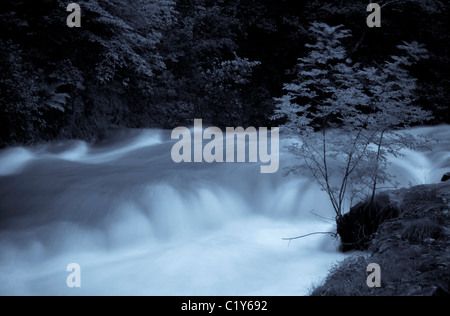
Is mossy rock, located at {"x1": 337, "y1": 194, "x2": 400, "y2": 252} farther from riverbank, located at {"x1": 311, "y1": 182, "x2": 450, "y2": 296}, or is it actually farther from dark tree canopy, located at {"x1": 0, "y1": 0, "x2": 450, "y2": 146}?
dark tree canopy, located at {"x1": 0, "y1": 0, "x2": 450, "y2": 146}

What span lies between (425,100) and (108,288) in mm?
11951

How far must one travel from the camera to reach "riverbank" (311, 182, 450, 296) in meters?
3.17

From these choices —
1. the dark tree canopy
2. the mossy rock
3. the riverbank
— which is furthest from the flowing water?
the dark tree canopy

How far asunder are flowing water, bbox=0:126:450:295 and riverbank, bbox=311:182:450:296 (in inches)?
28.8

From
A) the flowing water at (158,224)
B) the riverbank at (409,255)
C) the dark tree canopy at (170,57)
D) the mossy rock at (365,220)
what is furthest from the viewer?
the dark tree canopy at (170,57)

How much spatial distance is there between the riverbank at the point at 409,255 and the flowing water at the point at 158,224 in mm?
731

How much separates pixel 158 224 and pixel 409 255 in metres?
3.94

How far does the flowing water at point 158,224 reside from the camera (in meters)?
4.68

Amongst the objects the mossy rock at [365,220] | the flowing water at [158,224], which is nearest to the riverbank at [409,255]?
the mossy rock at [365,220]

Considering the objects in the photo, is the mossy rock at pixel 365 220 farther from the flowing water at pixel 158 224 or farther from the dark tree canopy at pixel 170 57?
the dark tree canopy at pixel 170 57

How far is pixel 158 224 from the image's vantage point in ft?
20.5

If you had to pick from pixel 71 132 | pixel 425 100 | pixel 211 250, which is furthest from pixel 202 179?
pixel 425 100

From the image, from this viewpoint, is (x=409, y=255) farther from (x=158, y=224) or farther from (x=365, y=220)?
(x=158, y=224)

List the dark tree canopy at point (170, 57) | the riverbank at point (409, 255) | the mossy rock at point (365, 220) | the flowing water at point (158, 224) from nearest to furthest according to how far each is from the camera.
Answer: the riverbank at point (409, 255), the flowing water at point (158, 224), the mossy rock at point (365, 220), the dark tree canopy at point (170, 57)
